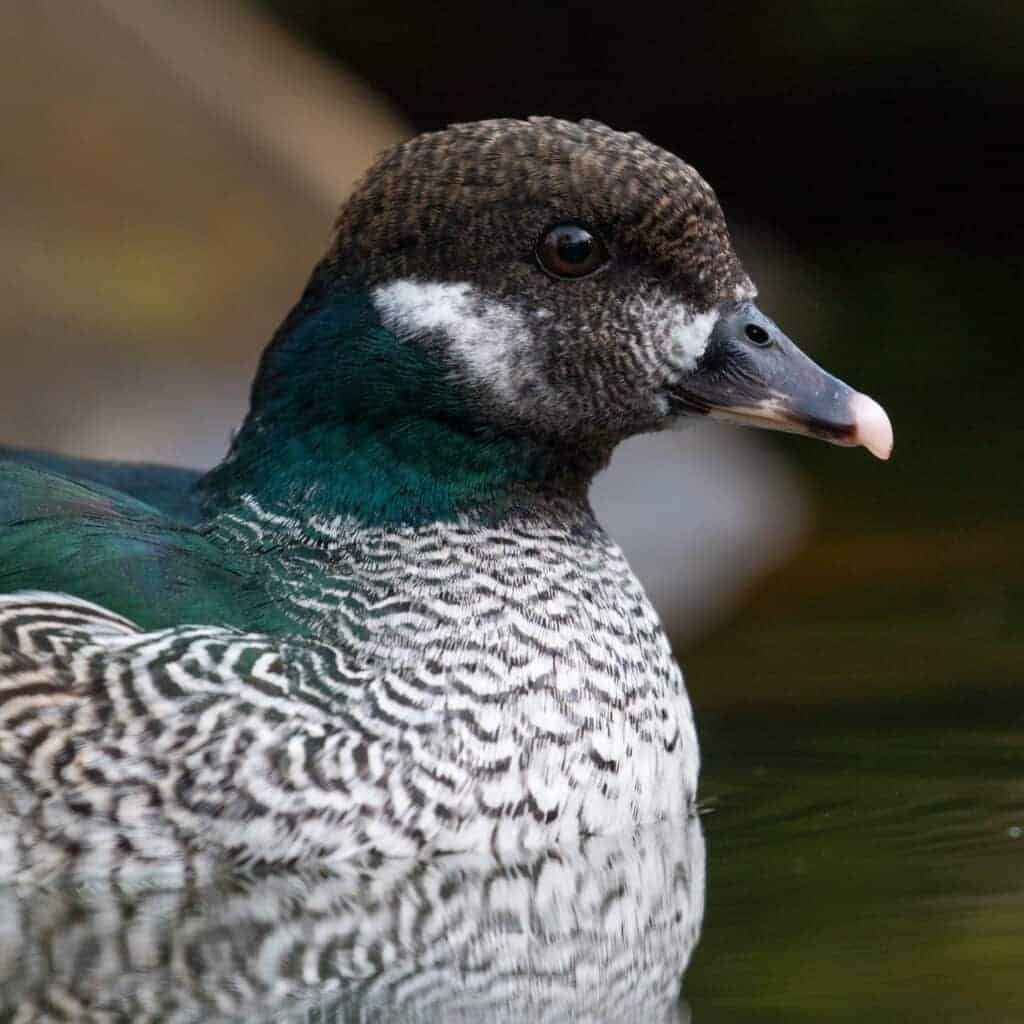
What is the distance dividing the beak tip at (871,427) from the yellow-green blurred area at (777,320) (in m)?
0.95

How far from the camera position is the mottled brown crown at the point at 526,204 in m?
6.55

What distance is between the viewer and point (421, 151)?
6672 millimetres

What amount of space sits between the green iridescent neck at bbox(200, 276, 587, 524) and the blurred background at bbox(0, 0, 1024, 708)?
1642 millimetres

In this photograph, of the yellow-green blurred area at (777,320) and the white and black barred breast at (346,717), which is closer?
the white and black barred breast at (346,717)

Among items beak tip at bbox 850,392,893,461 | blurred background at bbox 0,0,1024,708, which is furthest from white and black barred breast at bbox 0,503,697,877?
blurred background at bbox 0,0,1024,708

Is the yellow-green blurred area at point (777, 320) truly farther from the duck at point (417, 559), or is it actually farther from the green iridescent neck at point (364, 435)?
the green iridescent neck at point (364, 435)

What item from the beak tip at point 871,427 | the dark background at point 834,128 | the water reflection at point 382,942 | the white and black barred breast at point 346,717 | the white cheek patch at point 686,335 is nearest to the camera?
the water reflection at point 382,942

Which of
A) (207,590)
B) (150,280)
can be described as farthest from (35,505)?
(150,280)

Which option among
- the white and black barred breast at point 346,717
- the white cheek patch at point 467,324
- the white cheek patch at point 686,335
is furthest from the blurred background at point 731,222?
the white cheek patch at point 467,324

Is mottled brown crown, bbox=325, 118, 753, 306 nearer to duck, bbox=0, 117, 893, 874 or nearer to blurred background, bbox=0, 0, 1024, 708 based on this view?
duck, bbox=0, 117, 893, 874

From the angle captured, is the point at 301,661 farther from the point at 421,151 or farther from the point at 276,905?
the point at 421,151

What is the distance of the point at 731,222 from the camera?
52.3ft

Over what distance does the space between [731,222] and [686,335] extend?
9.40m

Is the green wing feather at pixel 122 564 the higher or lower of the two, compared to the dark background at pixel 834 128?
lower
